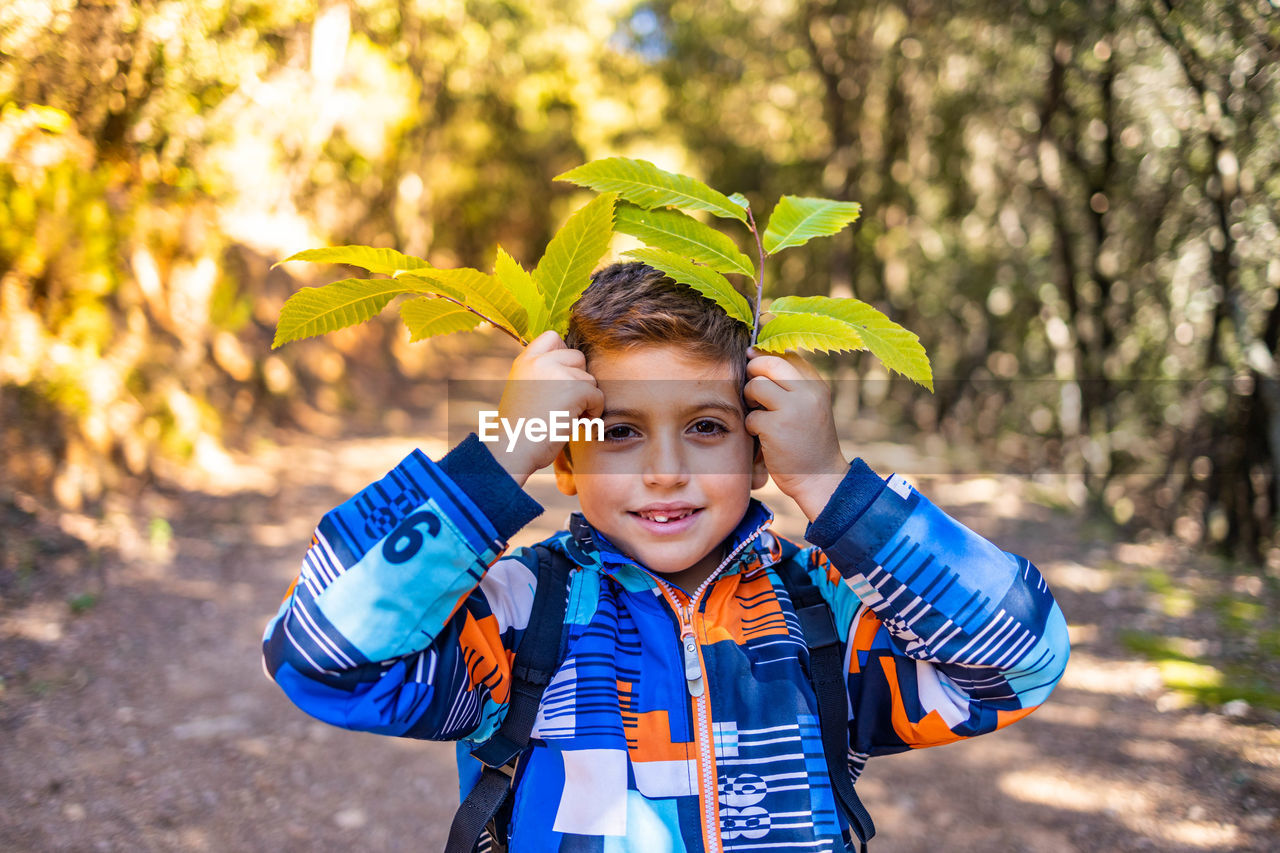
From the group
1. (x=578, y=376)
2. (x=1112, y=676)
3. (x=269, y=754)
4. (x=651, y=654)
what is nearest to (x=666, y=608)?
(x=651, y=654)

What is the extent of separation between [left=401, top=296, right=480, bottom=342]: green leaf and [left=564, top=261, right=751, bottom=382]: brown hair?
9.8 inches

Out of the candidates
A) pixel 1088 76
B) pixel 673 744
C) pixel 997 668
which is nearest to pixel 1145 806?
pixel 997 668

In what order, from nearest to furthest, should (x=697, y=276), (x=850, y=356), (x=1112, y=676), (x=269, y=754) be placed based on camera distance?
1. (x=697, y=276)
2. (x=269, y=754)
3. (x=1112, y=676)
4. (x=850, y=356)

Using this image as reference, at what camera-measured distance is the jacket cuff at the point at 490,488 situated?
1484 mm

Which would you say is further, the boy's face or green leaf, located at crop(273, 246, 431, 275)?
the boy's face

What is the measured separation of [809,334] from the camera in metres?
1.70

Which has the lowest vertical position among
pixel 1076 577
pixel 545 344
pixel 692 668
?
pixel 1076 577

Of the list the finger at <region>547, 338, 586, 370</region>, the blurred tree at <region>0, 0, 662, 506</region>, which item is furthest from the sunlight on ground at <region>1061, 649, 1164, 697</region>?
the blurred tree at <region>0, 0, 662, 506</region>

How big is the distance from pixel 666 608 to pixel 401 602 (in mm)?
594

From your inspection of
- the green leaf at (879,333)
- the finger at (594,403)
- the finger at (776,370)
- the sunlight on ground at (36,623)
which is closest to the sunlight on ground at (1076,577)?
the green leaf at (879,333)

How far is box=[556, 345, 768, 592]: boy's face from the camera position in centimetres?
170

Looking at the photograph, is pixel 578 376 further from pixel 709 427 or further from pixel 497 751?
pixel 497 751

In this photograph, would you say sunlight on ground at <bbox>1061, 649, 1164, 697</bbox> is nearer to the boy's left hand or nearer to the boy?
the boy

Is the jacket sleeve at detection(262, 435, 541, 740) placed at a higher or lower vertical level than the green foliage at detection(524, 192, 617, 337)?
lower
